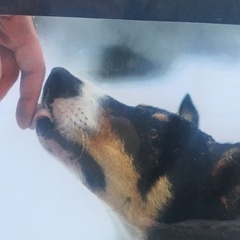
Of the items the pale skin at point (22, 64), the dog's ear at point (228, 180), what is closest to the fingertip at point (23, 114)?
the pale skin at point (22, 64)

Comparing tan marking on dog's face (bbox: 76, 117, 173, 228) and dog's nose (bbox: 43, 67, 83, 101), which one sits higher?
dog's nose (bbox: 43, 67, 83, 101)

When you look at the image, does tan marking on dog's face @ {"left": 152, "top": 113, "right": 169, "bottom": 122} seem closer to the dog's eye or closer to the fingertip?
the dog's eye

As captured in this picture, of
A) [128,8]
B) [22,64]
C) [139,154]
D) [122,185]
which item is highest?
[128,8]

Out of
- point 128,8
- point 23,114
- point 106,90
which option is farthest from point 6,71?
point 128,8

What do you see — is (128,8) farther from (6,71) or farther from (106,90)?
(6,71)

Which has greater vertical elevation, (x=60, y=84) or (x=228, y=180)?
(x=60, y=84)

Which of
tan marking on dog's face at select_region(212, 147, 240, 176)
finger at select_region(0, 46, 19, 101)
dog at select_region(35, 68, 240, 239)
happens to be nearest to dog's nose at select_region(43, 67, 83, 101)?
dog at select_region(35, 68, 240, 239)

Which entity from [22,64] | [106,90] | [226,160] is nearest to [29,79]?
[22,64]
